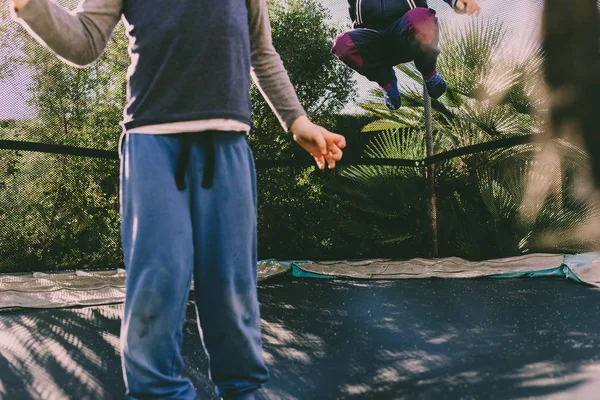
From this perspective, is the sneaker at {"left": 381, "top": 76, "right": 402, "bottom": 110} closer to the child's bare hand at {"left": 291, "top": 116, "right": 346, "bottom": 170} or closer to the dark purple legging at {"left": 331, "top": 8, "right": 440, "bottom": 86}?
the dark purple legging at {"left": 331, "top": 8, "right": 440, "bottom": 86}

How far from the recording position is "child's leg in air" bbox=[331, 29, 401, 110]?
1.68 meters

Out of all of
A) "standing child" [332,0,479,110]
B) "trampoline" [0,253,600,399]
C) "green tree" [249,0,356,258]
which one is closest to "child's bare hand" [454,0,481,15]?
"standing child" [332,0,479,110]

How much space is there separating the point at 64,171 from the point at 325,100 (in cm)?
161

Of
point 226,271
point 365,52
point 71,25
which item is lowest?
point 226,271

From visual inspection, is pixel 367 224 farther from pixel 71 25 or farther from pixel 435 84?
pixel 71 25

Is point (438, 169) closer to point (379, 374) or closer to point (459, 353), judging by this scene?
point (459, 353)

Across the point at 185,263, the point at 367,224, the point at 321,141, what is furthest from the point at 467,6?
the point at 367,224

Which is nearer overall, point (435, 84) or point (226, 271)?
point (226, 271)

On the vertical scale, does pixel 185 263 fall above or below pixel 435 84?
below

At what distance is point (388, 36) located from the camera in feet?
5.46

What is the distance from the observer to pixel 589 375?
1057 mm

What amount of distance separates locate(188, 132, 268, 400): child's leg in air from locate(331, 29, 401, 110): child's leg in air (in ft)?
3.31

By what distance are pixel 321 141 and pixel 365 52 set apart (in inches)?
39.6

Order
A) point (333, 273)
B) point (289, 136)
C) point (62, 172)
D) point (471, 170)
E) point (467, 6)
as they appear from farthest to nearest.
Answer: point (289, 136) → point (471, 170) → point (62, 172) → point (333, 273) → point (467, 6)
